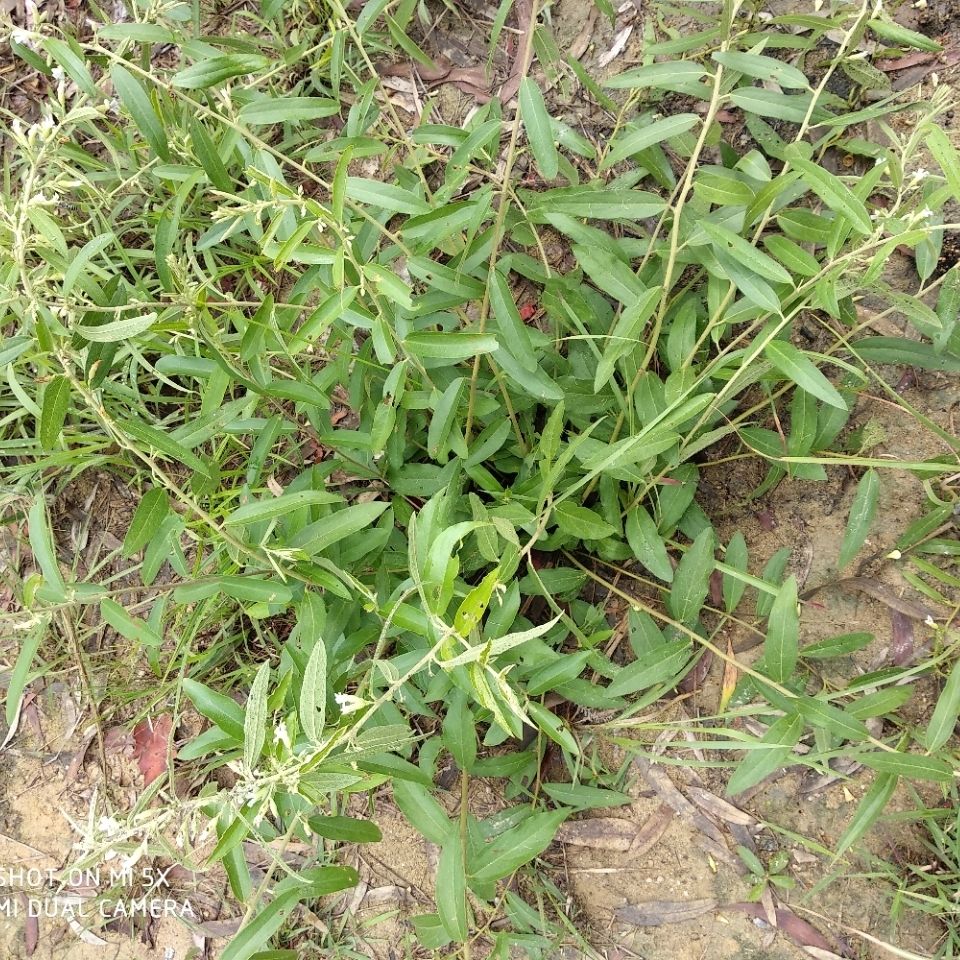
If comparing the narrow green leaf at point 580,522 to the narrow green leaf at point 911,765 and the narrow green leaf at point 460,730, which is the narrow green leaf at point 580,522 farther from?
the narrow green leaf at point 911,765

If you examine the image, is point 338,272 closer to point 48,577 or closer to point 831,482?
point 48,577

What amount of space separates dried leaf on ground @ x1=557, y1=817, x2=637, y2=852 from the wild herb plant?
0.14m

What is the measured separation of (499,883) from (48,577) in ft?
5.18

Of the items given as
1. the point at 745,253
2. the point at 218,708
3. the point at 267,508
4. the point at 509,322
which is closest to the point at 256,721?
the point at 218,708

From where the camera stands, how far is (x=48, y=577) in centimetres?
160

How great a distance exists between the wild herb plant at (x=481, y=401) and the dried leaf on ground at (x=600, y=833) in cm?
14

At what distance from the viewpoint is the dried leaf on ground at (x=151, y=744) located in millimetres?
2863

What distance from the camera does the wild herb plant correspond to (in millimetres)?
1507

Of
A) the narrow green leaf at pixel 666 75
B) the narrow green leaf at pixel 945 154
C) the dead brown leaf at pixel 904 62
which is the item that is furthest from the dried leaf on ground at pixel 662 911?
the dead brown leaf at pixel 904 62

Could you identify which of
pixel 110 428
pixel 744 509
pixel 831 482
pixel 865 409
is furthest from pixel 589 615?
pixel 110 428

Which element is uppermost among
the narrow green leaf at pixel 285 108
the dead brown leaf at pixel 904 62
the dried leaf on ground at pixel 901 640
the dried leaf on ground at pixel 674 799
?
the dead brown leaf at pixel 904 62

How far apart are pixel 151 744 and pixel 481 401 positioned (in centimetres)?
188

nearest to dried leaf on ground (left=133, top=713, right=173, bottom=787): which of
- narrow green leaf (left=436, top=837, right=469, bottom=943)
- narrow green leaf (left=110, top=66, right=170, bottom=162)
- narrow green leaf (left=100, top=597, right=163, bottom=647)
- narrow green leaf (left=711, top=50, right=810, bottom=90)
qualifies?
narrow green leaf (left=100, top=597, right=163, bottom=647)

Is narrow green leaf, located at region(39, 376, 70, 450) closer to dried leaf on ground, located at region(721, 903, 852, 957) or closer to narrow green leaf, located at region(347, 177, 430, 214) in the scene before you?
narrow green leaf, located at region(347, 177, 430, 214)
